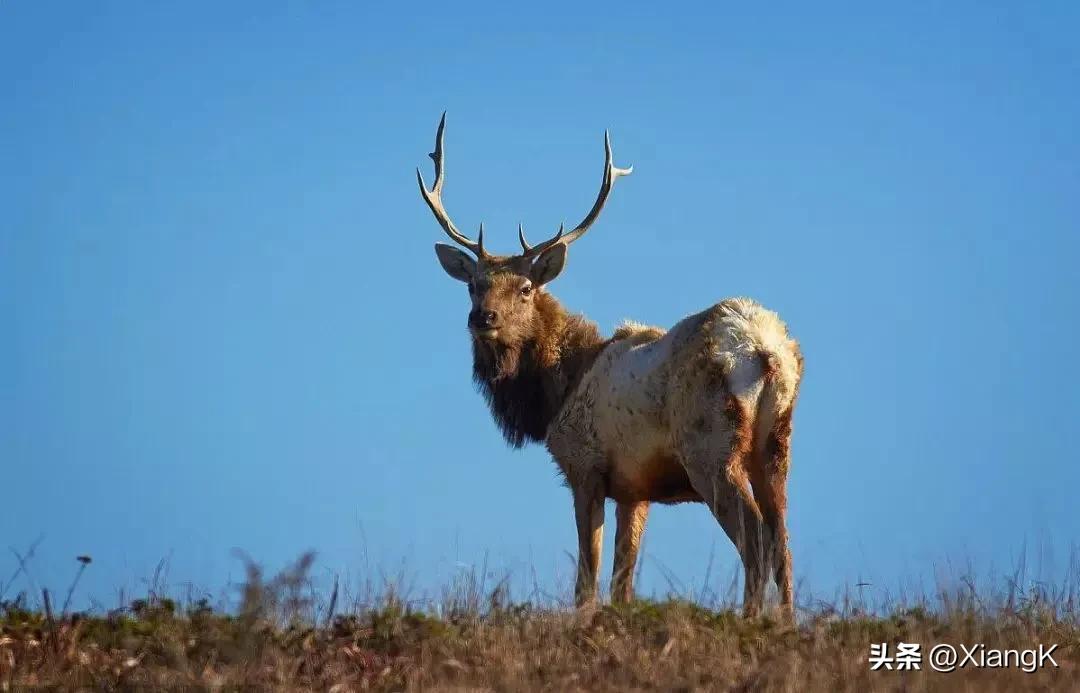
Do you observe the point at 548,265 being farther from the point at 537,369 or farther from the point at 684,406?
the point at 684,406

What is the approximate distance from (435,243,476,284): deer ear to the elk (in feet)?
0.06

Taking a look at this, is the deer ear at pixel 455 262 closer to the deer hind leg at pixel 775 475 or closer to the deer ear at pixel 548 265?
the deer ear at pixel 548 265

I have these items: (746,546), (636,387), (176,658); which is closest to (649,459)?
(636,387)

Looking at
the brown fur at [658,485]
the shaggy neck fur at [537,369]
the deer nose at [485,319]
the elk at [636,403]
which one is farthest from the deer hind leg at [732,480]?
the deer nose at [485,319]

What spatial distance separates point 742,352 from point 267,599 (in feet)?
13.3

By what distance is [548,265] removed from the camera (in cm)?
1162

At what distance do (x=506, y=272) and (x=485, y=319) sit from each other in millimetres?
631

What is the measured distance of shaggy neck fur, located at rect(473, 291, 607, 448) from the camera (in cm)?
1106

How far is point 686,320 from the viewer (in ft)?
31.8

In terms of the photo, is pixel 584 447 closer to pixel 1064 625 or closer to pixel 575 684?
pixel 1064 625

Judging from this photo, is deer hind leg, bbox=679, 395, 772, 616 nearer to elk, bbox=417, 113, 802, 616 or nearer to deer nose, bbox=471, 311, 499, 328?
elk, bbox=417, 113, 802, 616

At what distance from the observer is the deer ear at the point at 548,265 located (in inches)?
456

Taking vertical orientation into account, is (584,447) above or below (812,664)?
above

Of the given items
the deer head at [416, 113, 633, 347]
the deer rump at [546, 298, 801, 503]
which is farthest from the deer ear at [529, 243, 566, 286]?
the deer rump at [546, 298, 801, 503]
